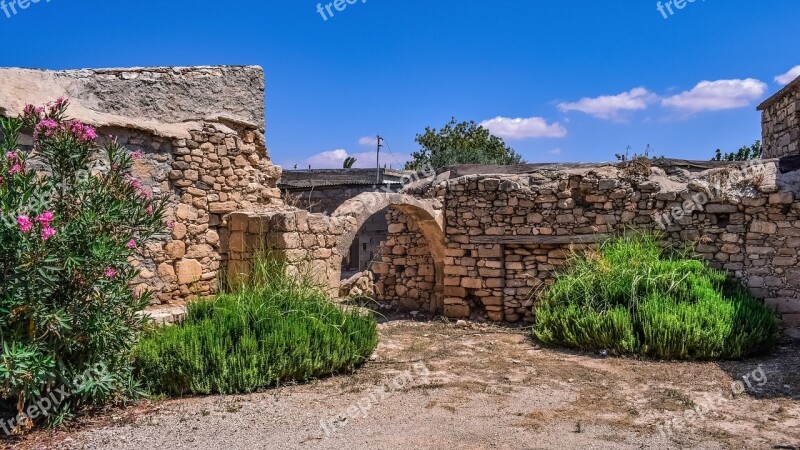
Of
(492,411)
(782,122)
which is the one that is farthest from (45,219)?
(782,122)

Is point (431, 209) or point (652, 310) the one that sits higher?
point (431, 209)

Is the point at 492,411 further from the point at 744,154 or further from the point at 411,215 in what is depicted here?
the point at 744,154

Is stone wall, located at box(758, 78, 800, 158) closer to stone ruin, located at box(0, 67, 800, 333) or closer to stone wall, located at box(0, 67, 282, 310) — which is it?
stone ruin, located at box(0, 67, 800, 333)

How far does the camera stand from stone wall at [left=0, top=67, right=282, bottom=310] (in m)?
6.97

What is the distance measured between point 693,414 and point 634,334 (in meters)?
2.40

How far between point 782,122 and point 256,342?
9684 millimetres

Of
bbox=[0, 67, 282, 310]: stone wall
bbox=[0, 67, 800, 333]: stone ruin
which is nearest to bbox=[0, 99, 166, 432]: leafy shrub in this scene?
bbox=[0, 67, 800, 333]: stone ruin

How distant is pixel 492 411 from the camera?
208 inches

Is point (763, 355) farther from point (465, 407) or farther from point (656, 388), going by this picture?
point (465, 407)

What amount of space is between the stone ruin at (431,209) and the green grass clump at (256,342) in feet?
2.16

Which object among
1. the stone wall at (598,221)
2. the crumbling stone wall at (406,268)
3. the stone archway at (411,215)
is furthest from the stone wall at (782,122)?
the crumbling stone wall at (406,268)

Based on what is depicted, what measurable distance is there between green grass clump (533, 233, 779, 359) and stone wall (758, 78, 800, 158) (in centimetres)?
317

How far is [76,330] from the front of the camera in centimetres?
476

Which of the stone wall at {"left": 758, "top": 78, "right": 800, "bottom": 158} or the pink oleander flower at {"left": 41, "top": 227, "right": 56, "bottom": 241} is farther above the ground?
the stone wall at {"left": 758, "top": 78, "right": 800, "bottom": 158}
